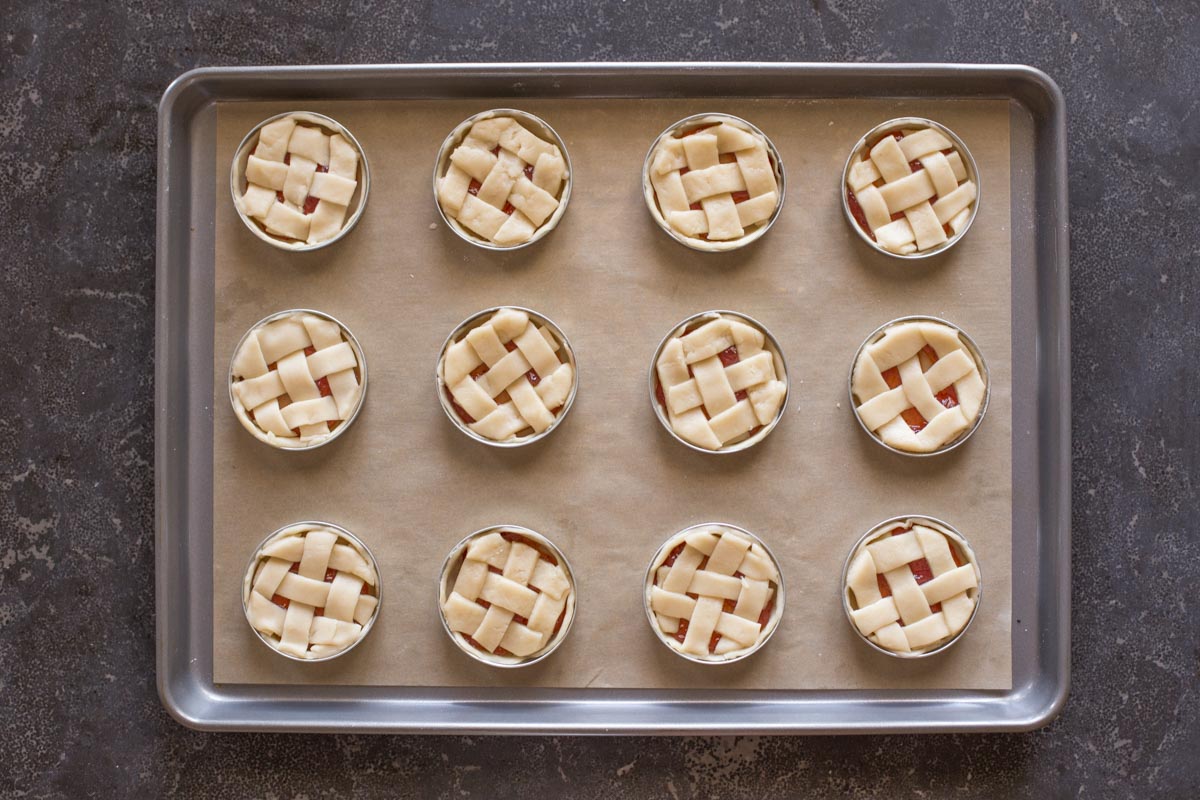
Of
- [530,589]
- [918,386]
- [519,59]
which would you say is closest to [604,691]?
[530,589]

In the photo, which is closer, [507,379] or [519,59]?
[507,379]

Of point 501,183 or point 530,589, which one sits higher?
point 501,183

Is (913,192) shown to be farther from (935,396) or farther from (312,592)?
(312,592)

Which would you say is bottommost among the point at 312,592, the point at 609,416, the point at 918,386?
the point at 312,592

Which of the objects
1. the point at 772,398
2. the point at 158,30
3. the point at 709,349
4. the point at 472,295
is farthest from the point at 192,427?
the point at 772,398

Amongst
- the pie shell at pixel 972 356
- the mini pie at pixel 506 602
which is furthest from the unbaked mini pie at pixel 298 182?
the pie shell at pixel 972 356

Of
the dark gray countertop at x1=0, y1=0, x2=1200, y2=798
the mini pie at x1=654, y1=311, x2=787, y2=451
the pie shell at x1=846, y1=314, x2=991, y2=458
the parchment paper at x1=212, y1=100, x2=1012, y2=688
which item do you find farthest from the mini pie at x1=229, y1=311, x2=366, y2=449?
the pie shell at x1=846, y1=314, x2=991, y2=458

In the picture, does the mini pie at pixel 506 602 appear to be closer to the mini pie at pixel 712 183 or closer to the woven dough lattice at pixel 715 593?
the woven dough lattice at pixel 715 593

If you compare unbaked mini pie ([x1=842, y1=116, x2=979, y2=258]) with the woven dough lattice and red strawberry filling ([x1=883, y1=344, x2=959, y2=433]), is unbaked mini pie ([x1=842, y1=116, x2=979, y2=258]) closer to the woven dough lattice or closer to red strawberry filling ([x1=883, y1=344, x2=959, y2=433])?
red strawberry filling ([x1=883, y1=344, x2=959, y2=433])
